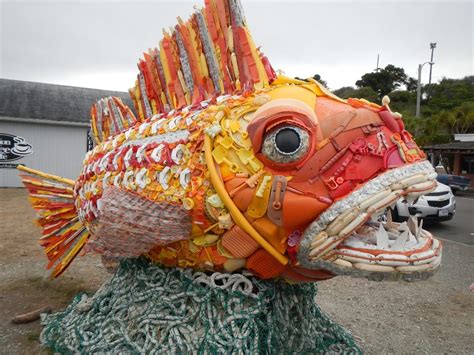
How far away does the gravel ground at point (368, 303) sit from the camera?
3665mm

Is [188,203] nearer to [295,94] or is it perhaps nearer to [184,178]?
[184,178]

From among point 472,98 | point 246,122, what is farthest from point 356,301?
point 472,98

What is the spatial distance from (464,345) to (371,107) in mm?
2893

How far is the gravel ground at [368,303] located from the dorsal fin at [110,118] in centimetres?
193

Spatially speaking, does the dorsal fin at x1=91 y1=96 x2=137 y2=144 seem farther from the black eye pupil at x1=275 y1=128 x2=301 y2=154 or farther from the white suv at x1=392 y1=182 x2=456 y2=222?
the white suv at x1=392 y1=182 x2=456 y2=222

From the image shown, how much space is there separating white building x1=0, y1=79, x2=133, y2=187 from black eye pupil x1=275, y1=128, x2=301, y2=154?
1473 cm

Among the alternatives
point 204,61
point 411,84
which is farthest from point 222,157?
point 411,84

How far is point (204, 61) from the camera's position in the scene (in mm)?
2586

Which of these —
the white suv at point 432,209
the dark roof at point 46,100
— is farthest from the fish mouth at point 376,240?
the dark roof at point 46,100

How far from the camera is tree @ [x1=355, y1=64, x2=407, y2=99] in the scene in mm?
37919

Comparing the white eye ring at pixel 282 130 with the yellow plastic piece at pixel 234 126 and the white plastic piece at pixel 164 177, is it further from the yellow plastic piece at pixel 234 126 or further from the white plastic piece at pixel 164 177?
the white plastic piece at pixel 164 177

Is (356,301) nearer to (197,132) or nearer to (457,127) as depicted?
(197,132)

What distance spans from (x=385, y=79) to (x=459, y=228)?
3201 centimetres

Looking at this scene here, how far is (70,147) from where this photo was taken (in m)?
15.4
